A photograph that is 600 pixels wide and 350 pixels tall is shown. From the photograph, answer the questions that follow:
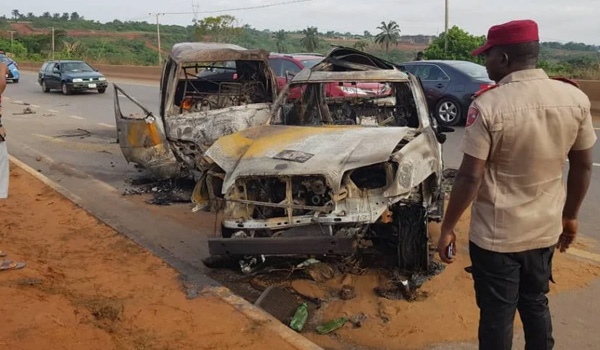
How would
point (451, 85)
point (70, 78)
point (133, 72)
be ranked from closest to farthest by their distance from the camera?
point (451, 85) → point (70, 78) → point (133, 72)

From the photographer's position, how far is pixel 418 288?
4836 mm

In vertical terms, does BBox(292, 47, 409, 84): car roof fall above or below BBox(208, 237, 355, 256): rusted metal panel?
above

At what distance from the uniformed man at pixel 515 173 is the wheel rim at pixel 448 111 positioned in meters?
11.5

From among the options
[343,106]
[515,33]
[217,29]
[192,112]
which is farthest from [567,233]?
[217,29]

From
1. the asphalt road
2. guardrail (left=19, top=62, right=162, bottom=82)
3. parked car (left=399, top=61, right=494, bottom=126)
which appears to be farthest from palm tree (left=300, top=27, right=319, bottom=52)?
parked car (left=399, top=61, right=494, bottom=126)

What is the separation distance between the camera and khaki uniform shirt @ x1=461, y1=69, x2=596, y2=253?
262cm

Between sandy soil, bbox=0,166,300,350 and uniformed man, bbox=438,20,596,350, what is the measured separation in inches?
Result: 56.5

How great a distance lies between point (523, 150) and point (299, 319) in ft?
7.56

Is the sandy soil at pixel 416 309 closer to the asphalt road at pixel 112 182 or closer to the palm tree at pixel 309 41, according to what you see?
the asphalt road at pixel 112 182

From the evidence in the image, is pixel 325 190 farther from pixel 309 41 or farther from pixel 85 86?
pixel 309 41

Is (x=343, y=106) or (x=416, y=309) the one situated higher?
(x=343, y=106)

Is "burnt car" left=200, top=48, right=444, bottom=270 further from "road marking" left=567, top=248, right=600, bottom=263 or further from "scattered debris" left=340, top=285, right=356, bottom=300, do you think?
"road marking" left=567, top=248, right=600, bottom=263

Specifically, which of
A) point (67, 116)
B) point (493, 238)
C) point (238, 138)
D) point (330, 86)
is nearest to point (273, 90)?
point (330, 86)

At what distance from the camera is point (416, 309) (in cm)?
453
